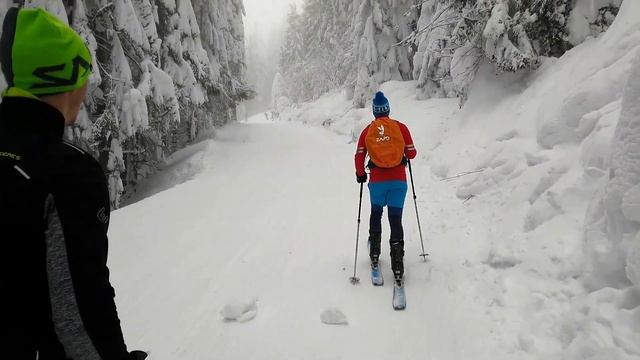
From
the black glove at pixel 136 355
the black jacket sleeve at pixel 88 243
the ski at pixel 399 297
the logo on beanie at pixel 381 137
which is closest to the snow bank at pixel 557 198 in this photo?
the ski at pixel 399 297

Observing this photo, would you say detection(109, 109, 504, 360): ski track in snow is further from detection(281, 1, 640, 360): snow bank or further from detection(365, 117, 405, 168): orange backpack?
detection(365, 117, 405, 168): orange backpack

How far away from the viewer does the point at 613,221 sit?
11.5ft

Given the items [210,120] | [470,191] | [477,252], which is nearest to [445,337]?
[477,252]

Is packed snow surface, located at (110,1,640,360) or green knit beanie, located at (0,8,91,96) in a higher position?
green knit beanie, located at (0,8,91,96)

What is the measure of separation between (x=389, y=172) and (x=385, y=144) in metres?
0.38

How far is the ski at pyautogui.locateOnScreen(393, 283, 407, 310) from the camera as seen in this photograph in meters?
4.70

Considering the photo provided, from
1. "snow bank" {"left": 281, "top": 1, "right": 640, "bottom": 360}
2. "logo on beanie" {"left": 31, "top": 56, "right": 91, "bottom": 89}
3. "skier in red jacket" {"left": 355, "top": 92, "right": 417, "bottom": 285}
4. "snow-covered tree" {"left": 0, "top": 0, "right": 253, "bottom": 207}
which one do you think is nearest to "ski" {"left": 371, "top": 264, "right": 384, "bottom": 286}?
"skier in red jacket" {"left": 355, "top": 92, "right": 417, "bottom": 285}

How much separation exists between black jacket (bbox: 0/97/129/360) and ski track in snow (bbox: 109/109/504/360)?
2822 mm

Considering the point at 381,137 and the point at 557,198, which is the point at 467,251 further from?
the point at 381,137

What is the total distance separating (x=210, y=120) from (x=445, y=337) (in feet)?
49.2

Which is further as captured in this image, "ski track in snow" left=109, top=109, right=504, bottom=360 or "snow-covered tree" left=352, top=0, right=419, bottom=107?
"snow-covered tree" left=352, top=0, right=419, bottom=107

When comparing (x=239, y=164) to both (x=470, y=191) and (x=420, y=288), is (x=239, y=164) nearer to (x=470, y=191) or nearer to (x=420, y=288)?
(x=470, y=191)

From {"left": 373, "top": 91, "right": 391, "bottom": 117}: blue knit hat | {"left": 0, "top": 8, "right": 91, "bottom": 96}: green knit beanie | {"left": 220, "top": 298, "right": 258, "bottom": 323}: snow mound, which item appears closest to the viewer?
{"left": 0, "top": 8, "right": 91, "bottom": 96}: green knit beanie

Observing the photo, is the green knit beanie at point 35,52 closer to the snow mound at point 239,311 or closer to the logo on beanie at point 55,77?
the logo on beanie at point 55,77
